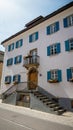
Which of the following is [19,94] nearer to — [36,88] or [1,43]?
[36,88]

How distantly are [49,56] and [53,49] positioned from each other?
992 mm

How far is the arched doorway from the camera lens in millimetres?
16062

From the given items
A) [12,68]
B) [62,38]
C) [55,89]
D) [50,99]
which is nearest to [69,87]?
[55,89]

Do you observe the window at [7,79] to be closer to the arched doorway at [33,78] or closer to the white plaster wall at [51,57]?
the white plaster wall at [51,57]

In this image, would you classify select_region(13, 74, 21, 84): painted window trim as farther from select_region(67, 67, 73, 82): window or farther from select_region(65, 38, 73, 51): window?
select_region(65, 38, 73, 51): window

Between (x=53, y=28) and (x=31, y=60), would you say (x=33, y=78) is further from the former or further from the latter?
(x=53, y=28)

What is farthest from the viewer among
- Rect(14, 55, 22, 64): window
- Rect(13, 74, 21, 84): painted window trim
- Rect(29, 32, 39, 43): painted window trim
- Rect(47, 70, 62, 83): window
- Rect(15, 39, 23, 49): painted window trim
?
Rect(15, 39, 23, 49): painted window trim

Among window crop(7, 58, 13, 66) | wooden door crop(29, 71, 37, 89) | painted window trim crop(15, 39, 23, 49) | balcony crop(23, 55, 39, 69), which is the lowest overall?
wooden door crop(29, 71, 37, 89)

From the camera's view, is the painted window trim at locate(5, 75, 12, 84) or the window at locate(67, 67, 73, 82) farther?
the painted window trim at locate(5, 75, 12, 84)

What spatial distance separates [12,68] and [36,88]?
22.1 feet

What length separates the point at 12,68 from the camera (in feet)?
66.6

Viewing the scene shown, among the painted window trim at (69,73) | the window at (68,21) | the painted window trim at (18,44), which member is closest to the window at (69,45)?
the window at (68,21)

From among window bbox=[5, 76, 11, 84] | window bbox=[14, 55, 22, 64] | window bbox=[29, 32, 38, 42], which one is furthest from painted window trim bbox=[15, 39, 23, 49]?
window bbox=[5, 76, 11, 84]

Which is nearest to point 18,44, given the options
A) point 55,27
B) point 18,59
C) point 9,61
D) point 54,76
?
point 18,59
